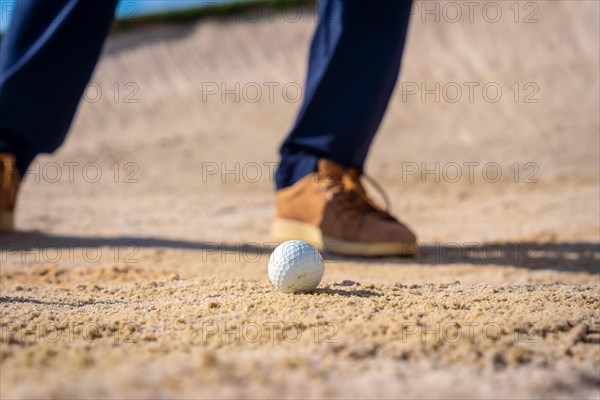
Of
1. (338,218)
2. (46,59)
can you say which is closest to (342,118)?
(338,218)

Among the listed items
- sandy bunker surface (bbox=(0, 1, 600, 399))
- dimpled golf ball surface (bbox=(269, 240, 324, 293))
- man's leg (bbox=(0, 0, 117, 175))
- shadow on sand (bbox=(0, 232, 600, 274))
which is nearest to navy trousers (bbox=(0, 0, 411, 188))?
man's leg (bbox=(0, 0, 117, 175))

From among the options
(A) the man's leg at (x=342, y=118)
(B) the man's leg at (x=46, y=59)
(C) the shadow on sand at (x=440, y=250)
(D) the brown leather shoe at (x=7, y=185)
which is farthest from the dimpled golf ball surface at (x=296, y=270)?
(D) the brown leather shoe at (x=7, y=185)

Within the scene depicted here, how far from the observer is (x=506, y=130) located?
7281 millimetres

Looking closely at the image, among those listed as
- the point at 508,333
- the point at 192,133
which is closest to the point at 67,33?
the point at 508,333

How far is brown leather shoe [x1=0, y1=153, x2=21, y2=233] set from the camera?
3.49 metres

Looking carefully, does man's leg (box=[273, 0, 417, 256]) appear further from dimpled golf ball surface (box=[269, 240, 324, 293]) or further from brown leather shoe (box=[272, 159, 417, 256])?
dimpled golf ball surface (box=[269, 240, 324, 293])

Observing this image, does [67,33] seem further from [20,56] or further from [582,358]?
[582,358]

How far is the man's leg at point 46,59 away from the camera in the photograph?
3340 millimetres

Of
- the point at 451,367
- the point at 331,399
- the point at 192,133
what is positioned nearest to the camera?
the point at 331,399

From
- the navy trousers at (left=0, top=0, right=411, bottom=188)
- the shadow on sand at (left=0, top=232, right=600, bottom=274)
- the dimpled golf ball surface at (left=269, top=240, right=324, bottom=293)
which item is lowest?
the dimpled golf ball surface at (left=269, top=240, right=324, bottom=293)

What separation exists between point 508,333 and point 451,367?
262 mm

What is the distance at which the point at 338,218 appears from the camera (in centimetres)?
336

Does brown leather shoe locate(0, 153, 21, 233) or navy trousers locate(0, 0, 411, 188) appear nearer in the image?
navy trousers locate(0, 0, 411, 188)

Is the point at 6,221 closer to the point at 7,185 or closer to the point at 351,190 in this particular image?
the point at 7,185
